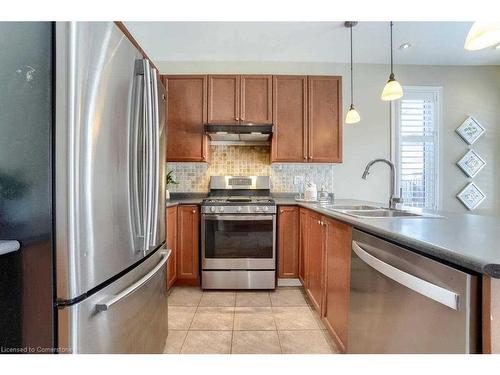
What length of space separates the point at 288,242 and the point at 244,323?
0.94m

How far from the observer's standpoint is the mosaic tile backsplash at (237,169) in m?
3.13

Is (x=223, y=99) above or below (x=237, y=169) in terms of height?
above

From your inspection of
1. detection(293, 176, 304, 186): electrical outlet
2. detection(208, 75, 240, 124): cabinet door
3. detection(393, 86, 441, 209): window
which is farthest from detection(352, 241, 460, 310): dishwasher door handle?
detection(393, 86, 441, 209): window

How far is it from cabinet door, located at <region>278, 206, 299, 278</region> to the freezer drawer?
55.3 inches

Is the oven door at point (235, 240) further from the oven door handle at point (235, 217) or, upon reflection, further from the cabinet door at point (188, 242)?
the cabinet door at point (188, 242)

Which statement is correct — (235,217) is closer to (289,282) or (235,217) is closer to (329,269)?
(289,282)

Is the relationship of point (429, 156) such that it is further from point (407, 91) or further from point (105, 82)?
point (105, 82)

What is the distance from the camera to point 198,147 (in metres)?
2.85

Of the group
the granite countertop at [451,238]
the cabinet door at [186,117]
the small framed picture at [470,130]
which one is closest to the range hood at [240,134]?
the cabinet door at [186,117]

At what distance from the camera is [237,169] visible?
10.3 ft

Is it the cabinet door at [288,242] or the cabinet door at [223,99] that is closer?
the cabinet door at [288,242]

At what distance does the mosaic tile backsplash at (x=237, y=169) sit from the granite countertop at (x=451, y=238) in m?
1.92

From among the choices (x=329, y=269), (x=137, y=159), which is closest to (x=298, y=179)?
(x=329, y=269)
